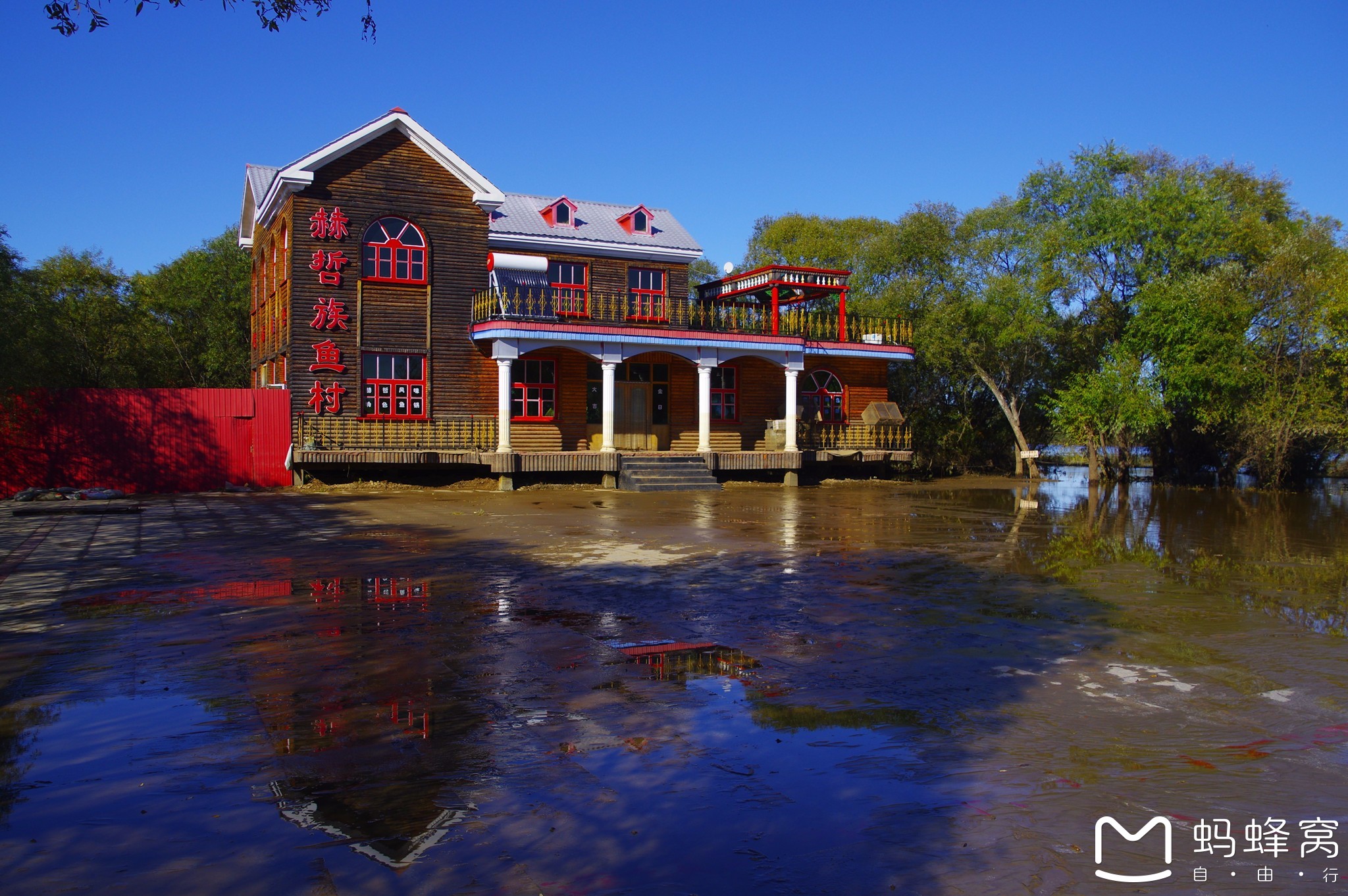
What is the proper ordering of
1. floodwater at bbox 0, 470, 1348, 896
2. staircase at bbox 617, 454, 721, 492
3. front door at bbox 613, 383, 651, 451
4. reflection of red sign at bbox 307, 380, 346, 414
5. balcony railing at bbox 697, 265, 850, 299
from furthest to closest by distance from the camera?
balcony railing at bbox 697, 265, 850, 299 < front door at bbox 613, 383, 651, 451 < staircase at bbox 617, 454, 721, 492 < reflection of red sign at bbox 307, 380, 346, 414 < floodwater at bbox 0, 470, 1348, 896

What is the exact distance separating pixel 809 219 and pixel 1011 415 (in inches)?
689

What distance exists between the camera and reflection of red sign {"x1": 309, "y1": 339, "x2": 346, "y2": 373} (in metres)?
25.4

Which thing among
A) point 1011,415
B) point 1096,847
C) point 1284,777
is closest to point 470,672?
point 1096,847

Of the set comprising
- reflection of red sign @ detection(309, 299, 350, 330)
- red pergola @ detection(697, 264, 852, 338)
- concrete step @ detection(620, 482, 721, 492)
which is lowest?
concrete step @ detection(620, 482, 721, 492)

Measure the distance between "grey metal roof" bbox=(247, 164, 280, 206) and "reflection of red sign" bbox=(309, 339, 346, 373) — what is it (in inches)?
289

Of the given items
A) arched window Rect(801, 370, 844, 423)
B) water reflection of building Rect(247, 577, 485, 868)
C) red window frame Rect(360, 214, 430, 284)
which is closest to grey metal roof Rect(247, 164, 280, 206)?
red window frame Rect(360, 214, 430, 284)

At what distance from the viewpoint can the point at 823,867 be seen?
167 inches

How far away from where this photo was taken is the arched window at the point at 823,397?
109 feet

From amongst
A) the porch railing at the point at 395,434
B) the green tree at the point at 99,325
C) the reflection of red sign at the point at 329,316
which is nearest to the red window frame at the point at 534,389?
the porch railing at the point at 395,434

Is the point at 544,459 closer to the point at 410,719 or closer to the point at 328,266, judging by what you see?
the point at 328,266

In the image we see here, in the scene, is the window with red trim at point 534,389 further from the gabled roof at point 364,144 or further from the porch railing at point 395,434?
the gabled roof at point 364,144

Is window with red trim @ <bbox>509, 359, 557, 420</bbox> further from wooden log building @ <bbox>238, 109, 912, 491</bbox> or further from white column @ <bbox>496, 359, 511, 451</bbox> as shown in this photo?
white column @ <bbox>496, 359, 511, 451</bbox>

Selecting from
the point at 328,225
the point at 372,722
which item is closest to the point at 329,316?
the point at 328,225

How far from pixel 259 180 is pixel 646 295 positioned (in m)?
12.6
